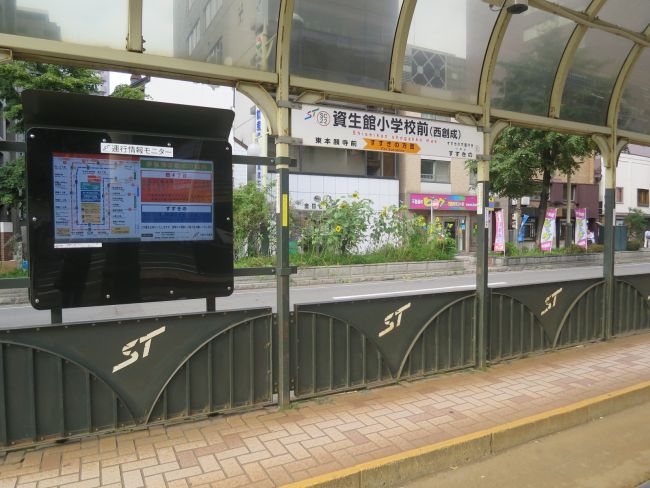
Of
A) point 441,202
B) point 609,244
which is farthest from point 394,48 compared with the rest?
point 441,202

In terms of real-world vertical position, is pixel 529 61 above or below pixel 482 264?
above

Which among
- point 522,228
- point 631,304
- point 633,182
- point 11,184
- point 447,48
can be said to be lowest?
point 631,304

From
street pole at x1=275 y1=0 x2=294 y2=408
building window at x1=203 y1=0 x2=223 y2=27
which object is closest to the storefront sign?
street pole at x1=275 y1=0 x2=294 y2=408

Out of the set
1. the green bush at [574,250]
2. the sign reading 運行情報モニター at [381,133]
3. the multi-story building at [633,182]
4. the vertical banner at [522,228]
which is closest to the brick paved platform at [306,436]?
the sign reading 運行情報モニター at [381,133]

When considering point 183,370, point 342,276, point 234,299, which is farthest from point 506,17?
point 342,276

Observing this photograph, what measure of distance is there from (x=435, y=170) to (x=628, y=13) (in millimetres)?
23331

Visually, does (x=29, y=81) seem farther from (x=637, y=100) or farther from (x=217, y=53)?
(x=637, y=100)

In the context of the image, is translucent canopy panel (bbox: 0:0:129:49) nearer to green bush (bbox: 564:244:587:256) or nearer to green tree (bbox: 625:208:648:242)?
green bush (bbox: 564:244:587:256)

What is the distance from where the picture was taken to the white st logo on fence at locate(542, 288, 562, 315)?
6.21 meters

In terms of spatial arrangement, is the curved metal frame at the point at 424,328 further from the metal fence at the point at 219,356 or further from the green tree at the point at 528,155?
the green tree at the point at 528,155

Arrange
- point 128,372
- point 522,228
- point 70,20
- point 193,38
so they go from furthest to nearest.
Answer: point 522,228, point 193,38, point 128,372, point 70,20

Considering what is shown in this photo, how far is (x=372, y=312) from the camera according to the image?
4.81 metres

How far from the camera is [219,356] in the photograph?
160 inches

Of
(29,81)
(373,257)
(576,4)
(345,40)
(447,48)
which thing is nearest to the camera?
(345,40)
